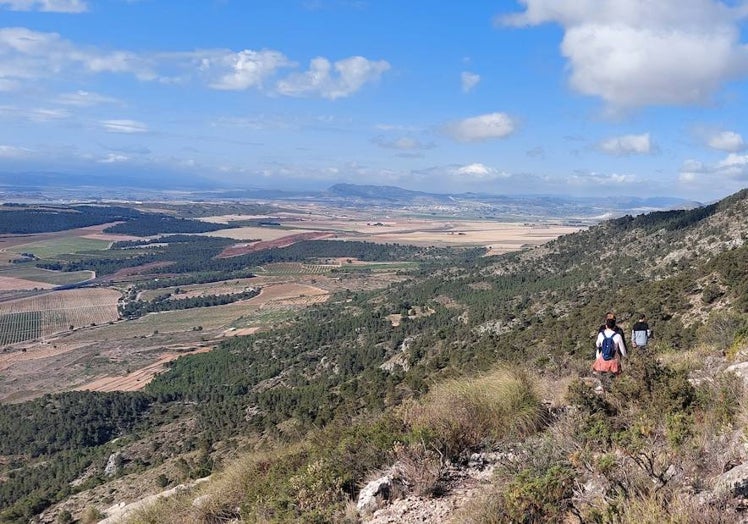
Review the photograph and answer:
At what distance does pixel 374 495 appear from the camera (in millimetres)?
6102

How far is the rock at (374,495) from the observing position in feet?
19.7

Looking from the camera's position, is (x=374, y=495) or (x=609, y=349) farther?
(x=609, y=349)

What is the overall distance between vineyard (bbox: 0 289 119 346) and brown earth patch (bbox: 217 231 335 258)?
1957 inches

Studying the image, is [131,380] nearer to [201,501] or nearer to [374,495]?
[201,501]

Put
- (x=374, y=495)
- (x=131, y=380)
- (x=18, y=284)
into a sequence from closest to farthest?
1. (x=374, y=495)
2. (x=131, y=380)
3. (x=18, y=284)

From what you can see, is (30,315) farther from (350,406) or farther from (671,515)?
(671,515)

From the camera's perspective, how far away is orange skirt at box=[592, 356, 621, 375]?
924cm

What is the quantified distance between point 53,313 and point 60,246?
85.1m

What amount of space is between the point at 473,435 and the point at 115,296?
363 ft

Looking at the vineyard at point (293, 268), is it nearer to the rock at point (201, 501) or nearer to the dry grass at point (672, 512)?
the rock at point (201, 501)

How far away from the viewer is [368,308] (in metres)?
72.9

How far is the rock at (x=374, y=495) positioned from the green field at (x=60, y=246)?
546 feet

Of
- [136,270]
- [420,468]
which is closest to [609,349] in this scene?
[420,468]

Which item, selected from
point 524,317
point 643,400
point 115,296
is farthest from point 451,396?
point 115,296
